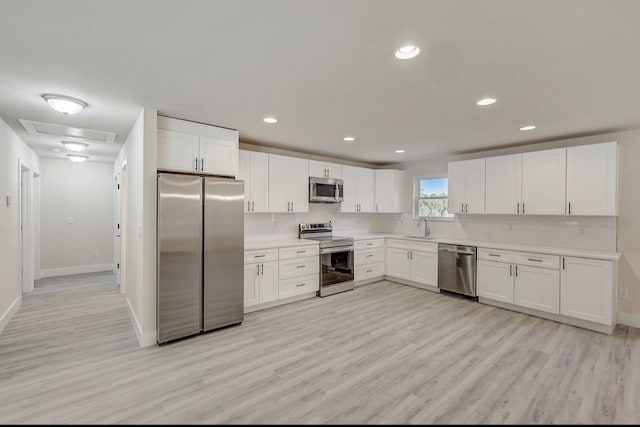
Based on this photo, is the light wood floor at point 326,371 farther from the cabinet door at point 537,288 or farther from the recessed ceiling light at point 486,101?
the recessed ceiling light at point 486,101

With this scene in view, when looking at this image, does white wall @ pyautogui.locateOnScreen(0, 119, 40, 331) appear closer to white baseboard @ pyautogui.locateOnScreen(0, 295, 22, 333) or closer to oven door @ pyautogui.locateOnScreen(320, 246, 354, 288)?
white baseboard @ pyautogui.locateOnScreen(0, 295, 22, 333)

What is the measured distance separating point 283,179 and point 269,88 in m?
2.24

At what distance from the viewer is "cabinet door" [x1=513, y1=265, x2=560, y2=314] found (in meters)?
3.71

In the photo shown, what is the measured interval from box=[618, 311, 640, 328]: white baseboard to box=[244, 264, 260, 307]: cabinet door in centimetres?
463

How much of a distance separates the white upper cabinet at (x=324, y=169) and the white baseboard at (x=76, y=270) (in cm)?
521

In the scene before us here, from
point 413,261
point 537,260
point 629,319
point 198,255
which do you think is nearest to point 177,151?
point 198,255

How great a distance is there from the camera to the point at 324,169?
5.22 meters

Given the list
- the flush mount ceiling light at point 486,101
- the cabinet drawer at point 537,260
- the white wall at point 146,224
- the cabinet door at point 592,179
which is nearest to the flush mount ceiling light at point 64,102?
Answer: the white wall at point 146,224

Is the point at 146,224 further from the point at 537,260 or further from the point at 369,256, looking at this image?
the point at 537,260

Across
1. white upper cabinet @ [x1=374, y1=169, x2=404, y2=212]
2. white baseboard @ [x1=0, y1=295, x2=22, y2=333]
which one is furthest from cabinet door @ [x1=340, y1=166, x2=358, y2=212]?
white baseboard @ [x1=0, y1=295, x2=22, y2=333]

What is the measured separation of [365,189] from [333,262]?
1750 mm

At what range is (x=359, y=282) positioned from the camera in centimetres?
534

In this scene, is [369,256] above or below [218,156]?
below

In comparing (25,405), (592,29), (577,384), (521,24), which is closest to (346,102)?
(521,24)
